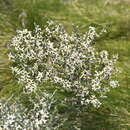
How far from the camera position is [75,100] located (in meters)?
55.5

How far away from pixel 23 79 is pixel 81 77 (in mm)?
7382

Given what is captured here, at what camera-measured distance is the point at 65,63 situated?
180 ft

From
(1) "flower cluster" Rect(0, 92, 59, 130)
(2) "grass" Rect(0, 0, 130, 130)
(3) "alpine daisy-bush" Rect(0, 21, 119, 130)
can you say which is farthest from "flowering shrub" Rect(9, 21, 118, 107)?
(2) "grass" Rect(0, 0, 130, 130)

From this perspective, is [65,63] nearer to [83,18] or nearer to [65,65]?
[65,65]

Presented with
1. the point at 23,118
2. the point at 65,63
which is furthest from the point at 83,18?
the point at 23,118

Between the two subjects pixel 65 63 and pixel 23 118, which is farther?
pixel 65 63

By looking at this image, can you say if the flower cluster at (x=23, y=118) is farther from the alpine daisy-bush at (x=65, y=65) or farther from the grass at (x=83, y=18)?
the grass at (x=83, y=18)

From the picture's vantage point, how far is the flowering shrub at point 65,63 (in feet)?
177

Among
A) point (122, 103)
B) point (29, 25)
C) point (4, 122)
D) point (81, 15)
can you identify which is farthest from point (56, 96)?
point (81, 15)

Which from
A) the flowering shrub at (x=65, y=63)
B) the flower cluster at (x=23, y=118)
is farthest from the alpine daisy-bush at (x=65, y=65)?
the flower cluster at (x=23, y=118)

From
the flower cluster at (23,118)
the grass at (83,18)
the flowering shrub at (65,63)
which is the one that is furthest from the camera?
the grass at (83,18)

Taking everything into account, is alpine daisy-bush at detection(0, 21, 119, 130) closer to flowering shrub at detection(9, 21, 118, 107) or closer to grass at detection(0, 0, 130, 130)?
flowering shrub at detection(9, 21, 118, 107)

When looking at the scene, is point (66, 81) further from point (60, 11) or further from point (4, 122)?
point (60, 11)

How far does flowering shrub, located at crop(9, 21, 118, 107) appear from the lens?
54.1 m
